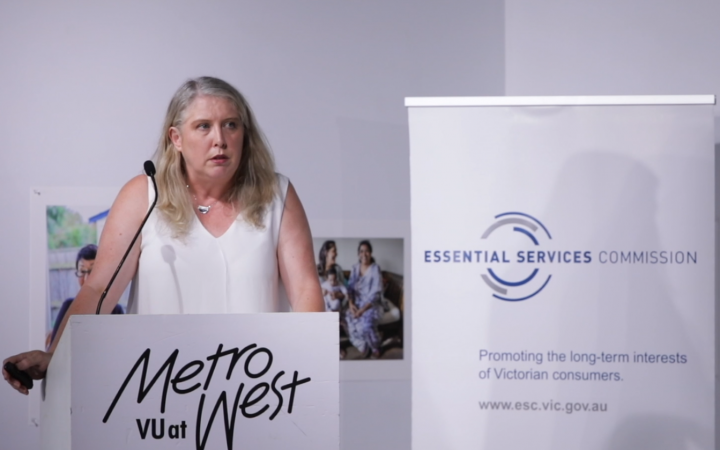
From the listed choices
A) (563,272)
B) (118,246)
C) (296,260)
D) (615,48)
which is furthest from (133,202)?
(615,48)

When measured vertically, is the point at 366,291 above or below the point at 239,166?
below

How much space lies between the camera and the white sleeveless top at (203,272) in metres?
2.24

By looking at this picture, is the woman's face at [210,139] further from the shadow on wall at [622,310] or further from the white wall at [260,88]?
the shadow on wall at [622,310]

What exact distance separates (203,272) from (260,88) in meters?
1.07

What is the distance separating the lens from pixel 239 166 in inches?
96.2

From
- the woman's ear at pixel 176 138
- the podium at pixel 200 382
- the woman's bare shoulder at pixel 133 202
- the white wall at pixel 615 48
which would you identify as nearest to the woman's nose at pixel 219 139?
the woman's ear at pixel 176 138

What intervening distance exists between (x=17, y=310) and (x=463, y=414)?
5.54 feet

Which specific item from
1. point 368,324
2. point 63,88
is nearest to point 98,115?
point 63,88

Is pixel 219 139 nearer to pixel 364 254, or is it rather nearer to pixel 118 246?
pixel 118 246

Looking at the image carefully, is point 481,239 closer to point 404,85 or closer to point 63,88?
point 404,85

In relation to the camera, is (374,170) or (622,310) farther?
(374,170)

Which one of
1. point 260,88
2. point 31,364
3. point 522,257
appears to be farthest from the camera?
point 260,88

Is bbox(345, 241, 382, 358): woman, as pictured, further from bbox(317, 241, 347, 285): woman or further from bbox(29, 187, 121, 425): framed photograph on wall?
bbox(29, 187, 121, 425): framed photograph on wall

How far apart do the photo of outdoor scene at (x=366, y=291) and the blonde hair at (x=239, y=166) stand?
73 centimetres
